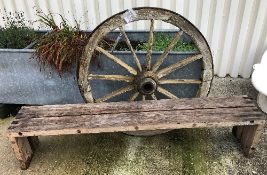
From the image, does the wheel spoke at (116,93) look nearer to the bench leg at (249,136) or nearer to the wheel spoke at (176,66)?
the wheel spoke at (176,66)

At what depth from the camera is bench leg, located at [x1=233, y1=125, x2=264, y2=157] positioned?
7.83 ft

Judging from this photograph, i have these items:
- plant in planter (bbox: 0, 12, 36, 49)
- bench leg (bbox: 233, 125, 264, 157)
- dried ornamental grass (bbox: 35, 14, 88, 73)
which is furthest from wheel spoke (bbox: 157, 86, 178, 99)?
plant in planter (bbox: 0, 12, 36, 49)

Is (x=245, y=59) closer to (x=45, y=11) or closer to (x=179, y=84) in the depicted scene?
(x=179, y=84)

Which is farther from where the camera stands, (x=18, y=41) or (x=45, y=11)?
(x=45, y=11)

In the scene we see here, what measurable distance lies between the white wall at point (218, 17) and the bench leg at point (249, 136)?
1.38 metres

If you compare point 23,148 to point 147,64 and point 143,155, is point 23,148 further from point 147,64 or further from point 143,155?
point 147,64

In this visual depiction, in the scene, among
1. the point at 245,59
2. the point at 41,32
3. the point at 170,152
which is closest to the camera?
the point at 170,152

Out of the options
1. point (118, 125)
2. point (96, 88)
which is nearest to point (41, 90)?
point (96, 88)

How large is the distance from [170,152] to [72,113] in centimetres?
101

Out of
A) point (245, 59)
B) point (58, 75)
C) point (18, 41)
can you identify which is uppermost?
A: point (18, 41)

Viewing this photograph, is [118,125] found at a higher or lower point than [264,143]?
higher

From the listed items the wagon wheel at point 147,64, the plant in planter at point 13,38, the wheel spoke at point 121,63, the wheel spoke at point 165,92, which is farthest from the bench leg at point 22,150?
the wheel spoke at point 165,92

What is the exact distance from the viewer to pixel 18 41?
3115 millimetres

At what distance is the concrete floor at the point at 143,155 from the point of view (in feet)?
8.19
